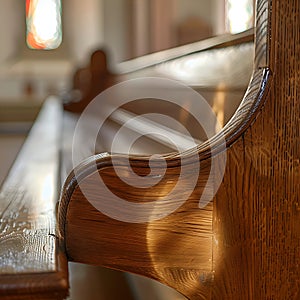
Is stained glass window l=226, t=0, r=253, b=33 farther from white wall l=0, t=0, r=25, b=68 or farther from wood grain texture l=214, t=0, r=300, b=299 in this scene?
wood grain texture l=214, t=0, r=300, b=299

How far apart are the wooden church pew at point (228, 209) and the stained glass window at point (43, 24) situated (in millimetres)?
7295

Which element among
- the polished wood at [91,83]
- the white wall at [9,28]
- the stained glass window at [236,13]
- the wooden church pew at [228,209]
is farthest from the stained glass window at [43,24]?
the wooden church pew at [228,209]

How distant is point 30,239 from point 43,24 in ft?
24.7

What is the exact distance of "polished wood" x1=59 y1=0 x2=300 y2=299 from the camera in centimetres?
62

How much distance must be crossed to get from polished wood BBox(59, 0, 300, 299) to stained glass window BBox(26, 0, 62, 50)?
7.30 meters

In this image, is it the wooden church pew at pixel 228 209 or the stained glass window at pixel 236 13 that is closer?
the wooden church pew at pixel 228 209

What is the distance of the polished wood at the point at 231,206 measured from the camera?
62cm

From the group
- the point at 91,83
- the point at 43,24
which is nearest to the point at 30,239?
the point at 91,83

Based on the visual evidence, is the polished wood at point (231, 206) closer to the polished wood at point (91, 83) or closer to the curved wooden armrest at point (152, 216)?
the curved wooden armrest at point (152, 216)

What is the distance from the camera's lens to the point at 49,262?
52 centimetres

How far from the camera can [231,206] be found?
648 mm

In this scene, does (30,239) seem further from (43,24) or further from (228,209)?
(43,24)

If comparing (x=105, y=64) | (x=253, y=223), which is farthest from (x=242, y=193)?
(x=105, y=64)

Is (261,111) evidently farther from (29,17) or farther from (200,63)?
(29,17)
